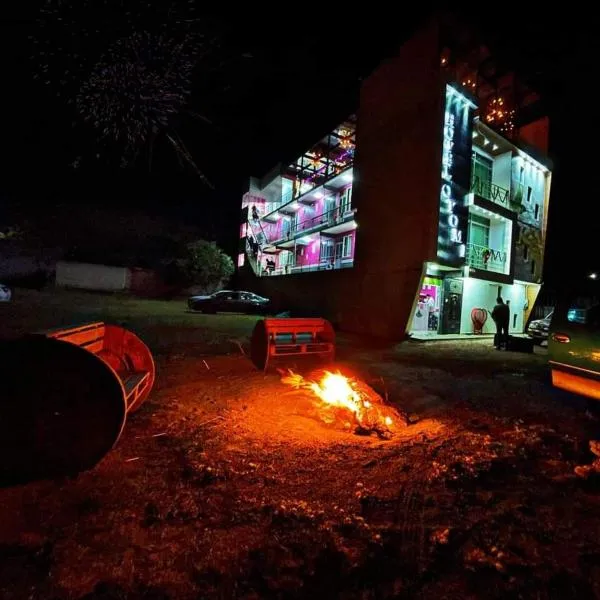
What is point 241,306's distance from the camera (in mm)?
24312

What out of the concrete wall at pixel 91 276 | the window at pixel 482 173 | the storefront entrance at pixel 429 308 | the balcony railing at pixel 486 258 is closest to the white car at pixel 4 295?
the concrete wall at pixel 91 276

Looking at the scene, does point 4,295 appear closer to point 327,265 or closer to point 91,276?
point 91,276

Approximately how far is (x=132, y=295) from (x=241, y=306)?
14908mm

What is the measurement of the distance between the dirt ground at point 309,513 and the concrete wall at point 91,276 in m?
32.5

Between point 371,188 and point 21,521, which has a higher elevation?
point 371,188

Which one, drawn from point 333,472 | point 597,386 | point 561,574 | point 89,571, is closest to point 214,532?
point 89,571

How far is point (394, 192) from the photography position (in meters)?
17.0

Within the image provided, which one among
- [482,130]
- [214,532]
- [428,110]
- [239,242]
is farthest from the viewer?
[239,242]

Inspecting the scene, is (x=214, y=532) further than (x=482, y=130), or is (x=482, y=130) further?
(x=482, y=130)

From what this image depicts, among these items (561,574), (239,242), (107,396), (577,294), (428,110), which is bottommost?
(561,574)

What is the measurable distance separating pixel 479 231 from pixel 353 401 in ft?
60.6

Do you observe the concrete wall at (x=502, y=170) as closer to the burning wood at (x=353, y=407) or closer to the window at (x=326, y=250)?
the window at (x=326, y=250)

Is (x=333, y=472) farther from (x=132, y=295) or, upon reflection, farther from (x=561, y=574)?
(x=132, y=295)

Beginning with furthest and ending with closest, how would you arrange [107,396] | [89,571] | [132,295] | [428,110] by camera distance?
[132,295], [428,110], [107,396], [89,571]
